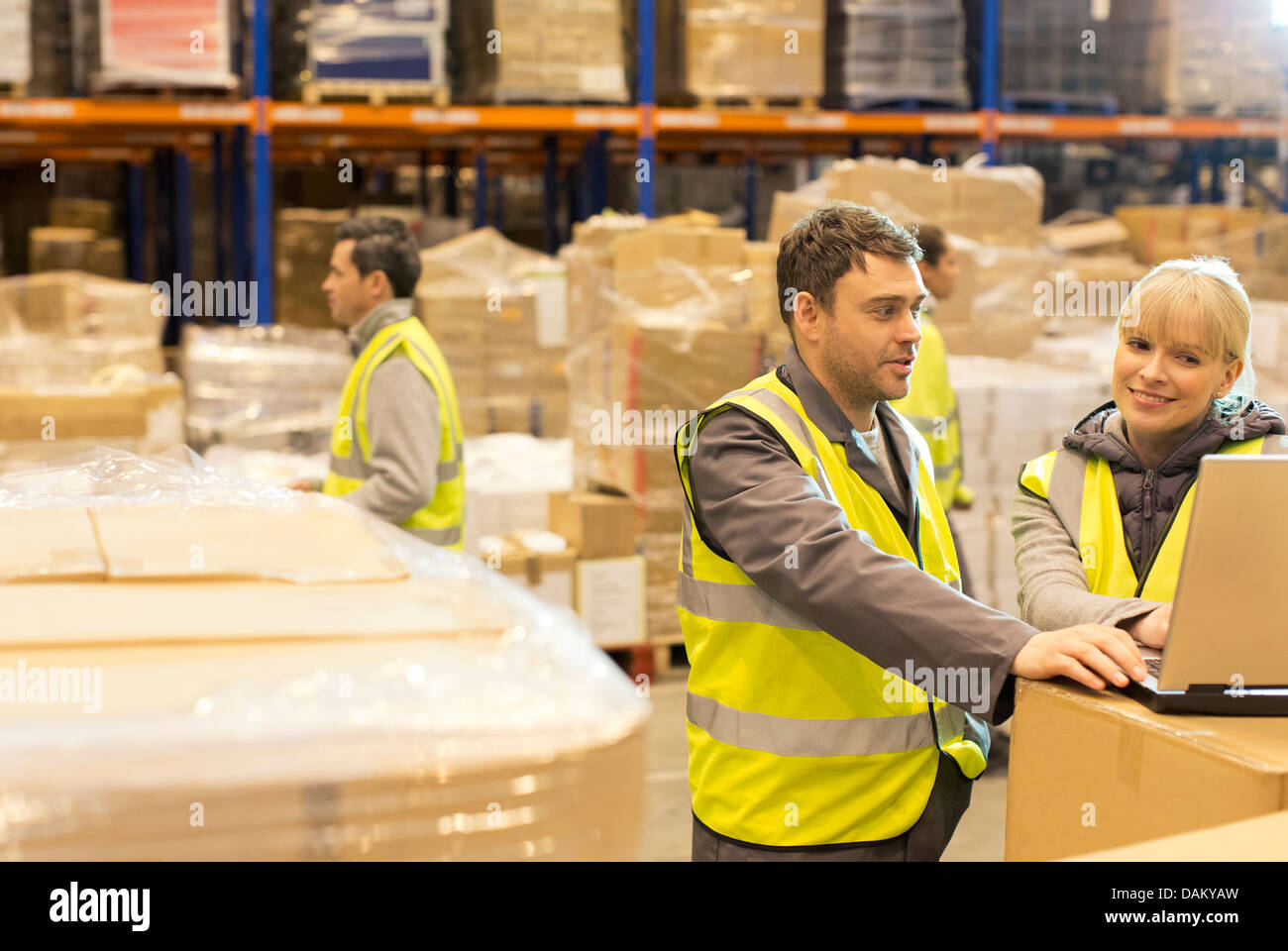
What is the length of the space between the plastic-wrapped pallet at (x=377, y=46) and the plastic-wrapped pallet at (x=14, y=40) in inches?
61.7

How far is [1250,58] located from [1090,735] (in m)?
9.86

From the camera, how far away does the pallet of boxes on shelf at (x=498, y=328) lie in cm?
759

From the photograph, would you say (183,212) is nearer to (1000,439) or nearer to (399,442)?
(1000,439)

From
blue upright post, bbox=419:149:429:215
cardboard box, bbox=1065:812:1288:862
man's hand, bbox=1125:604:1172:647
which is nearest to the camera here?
cardboard box, bbox=1065:812:1288:862

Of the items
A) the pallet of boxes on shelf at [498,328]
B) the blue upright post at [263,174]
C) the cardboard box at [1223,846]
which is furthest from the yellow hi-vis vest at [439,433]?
the blue upright post at [263,174]

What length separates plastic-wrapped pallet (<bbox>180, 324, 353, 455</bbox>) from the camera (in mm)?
6988

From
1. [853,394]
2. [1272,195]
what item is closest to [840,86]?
[1272,195]

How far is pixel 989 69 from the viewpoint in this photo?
962 cm

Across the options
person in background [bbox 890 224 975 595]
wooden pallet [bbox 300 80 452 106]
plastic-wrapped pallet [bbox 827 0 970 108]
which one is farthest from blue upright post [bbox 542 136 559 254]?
person in background [bbox 890 224 975 595]

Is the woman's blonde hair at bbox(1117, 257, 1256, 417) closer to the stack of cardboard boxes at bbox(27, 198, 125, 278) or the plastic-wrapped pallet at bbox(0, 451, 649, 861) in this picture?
the plastic-wrapped pallet at bbox(0, 451, 649, 861)

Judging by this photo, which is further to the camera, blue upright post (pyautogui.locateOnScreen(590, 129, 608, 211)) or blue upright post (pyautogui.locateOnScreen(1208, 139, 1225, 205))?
blue upright post (pyautogui.locateOnScreen(1208, 139, 1225, 205))

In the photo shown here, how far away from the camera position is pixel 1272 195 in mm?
12562

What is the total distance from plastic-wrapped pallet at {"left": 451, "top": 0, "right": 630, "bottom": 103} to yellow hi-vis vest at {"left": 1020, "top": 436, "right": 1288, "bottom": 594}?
6.98 metres

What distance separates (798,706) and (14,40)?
7.37 meters
